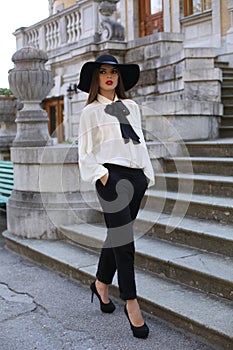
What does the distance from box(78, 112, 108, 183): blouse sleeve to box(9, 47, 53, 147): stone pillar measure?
2.63 metres

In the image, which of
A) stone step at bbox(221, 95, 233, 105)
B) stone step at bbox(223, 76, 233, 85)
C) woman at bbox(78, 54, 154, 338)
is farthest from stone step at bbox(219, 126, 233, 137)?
woman at bbox(78, 54, 154, 338)

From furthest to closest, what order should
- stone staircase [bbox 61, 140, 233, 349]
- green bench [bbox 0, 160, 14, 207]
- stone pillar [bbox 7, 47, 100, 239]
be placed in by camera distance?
green bench [bbox 0, 160, 14, 207] < stone pillar [bbox 7, 47, 100, 239] < stone staircase [bbox 61, 140, 233, 349]

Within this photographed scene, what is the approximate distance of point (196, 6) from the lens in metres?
15.7

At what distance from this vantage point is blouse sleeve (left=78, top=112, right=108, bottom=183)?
11.8 ft

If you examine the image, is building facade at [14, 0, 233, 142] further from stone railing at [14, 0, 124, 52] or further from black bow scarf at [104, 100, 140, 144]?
black bow scarf at [104, 100, 140, 144]

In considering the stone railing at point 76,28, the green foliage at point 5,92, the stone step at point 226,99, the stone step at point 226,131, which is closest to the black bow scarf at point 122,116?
the stone step at point 226,131

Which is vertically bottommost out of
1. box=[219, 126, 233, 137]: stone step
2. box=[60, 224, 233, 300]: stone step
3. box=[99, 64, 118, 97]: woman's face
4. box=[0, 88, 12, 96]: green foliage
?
box=[60, 224, 233, 300]: stone step

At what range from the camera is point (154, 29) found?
17.7m

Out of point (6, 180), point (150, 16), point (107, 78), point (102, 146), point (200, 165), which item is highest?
point (150, 16)

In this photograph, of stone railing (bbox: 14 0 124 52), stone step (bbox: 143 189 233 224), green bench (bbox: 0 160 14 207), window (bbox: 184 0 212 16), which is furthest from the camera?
window (bbox: 184 0 212 16)

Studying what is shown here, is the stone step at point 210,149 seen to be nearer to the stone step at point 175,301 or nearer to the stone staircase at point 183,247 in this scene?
the stone staircase at point 183,247

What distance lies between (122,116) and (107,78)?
0.30 m

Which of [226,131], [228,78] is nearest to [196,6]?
[228,78]

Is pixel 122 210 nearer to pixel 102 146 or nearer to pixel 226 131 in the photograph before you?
pixel 102 146
